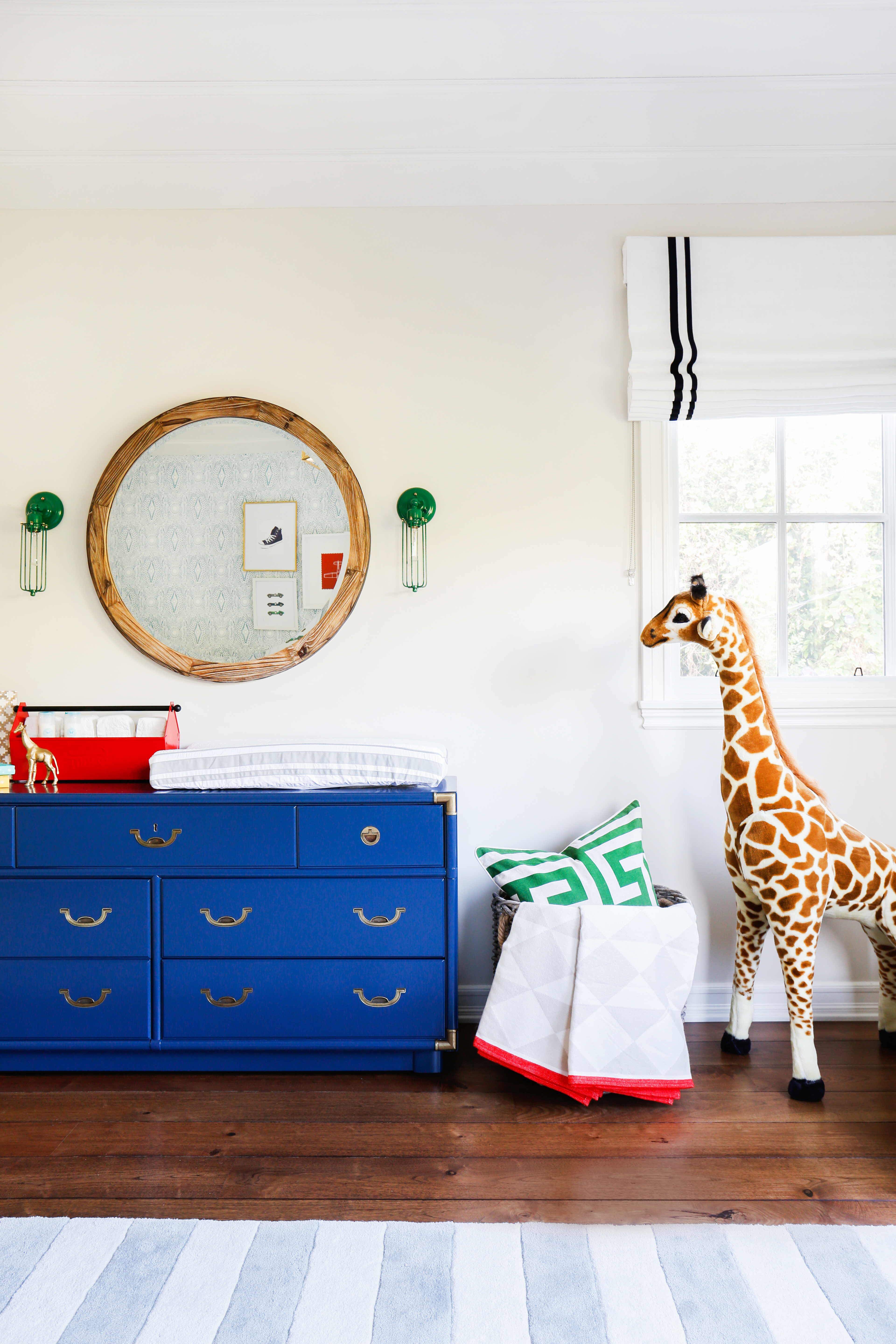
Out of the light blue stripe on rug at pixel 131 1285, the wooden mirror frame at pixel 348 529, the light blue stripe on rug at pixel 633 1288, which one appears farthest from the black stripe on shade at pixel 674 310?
the light blue stripe on rug at pixel 131 1285

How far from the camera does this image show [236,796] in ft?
6.96

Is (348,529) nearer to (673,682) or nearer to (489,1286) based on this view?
(673,682)

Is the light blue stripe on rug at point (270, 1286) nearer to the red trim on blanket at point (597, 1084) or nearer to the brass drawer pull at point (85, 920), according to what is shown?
the red trim on blanket at point (597, 1084)

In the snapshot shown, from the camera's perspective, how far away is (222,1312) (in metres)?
1.34

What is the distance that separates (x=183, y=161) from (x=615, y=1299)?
2989 mm

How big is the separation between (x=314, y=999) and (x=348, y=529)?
135cm

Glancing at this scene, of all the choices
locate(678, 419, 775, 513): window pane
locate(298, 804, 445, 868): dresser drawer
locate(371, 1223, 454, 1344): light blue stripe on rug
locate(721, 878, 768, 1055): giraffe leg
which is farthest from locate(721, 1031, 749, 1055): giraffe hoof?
locate(678, 419, 775, 513): window pane

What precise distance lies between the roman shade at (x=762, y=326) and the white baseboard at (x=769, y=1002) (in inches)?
68.7

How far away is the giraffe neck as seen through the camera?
6.87 ft

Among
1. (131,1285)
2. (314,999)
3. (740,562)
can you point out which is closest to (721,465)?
(740,562)

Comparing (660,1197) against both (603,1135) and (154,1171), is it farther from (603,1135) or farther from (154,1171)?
(154,1171)

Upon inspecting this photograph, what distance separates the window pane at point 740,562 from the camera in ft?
8.46

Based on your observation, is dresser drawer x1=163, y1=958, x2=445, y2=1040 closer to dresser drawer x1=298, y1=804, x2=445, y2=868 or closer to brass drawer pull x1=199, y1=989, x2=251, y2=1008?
brass drawer pull x1=199, y1=989, x2=251, y2=1008

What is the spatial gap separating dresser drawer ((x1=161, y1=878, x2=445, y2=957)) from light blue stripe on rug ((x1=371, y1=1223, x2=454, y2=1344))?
2.23 ft
